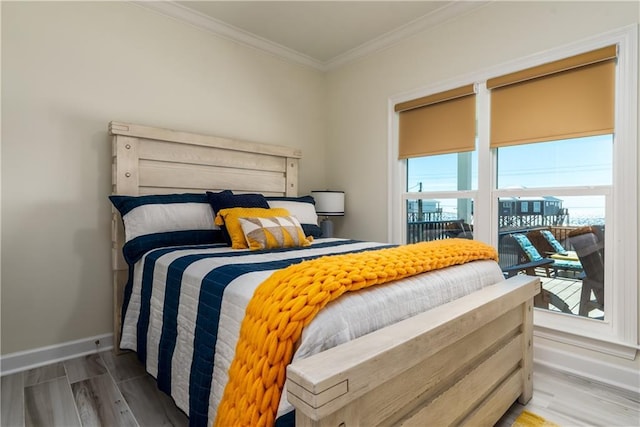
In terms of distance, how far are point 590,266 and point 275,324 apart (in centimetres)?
215

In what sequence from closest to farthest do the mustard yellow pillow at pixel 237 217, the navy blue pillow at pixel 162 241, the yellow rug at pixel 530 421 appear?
1. the yellow rug at pixel 530 421
2. the navy blue pillow at pixel 162 241
3. the mustard yellow pillow at pixel 237 217

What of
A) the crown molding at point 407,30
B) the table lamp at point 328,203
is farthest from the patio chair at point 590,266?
the table lamp at point 328,203

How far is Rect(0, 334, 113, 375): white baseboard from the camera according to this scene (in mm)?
1985

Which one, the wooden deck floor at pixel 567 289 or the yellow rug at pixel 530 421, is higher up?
the wooden deck floor at pixel 567 289

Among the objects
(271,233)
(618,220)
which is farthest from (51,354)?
(618,220)

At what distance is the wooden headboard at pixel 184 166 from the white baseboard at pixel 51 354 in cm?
14

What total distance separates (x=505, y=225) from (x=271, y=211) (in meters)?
1.69

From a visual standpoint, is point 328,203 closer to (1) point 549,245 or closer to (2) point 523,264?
(2) point 523,264

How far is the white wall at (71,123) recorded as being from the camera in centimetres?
202

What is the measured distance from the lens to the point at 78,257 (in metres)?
2.24

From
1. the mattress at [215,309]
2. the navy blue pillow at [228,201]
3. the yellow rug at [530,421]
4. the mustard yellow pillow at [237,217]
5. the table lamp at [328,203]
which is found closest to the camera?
the mattress at [215,309]

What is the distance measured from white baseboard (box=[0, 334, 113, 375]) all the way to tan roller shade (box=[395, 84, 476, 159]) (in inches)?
107

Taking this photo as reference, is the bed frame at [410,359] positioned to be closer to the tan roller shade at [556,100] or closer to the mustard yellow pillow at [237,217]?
the mustard yellow pillow at [237,217]

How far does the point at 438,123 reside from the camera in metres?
2.80
